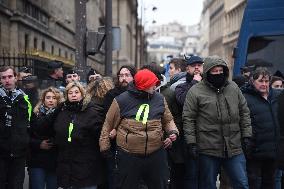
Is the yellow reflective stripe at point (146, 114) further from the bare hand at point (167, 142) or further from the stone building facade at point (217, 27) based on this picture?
the stone building facade at point (217, 27)

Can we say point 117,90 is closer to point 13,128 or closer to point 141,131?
point 141,131

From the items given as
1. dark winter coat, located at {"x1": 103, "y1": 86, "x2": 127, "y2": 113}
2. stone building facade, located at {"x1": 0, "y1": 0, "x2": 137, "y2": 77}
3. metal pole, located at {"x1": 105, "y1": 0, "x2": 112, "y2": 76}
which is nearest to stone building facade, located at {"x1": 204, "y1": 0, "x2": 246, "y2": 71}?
stone building facade, located at {"x1": 0, "y1": 0, "x2": 137, "y2": 77}

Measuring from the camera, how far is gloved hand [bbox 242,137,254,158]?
6820mm

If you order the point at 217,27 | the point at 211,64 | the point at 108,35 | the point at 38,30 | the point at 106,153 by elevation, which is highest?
the point at 217,27

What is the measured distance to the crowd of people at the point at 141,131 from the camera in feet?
21.0

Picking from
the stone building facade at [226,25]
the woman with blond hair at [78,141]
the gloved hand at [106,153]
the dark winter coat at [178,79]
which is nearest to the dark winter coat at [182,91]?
the dark winter coat at [178,79]

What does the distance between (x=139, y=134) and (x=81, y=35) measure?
426cm

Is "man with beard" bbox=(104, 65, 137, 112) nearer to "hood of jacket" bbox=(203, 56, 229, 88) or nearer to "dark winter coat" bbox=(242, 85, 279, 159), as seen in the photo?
"hood of jacket" bbox=(203, 56, 229, 88)

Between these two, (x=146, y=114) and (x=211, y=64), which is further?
(x=211, y=64)

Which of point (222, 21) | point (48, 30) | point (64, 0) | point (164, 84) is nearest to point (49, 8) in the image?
point (48, 30)

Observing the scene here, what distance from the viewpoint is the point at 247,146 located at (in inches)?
273

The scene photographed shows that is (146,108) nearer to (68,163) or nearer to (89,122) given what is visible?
(89,122)

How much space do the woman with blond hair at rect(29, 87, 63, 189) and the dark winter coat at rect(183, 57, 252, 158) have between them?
5.58ft

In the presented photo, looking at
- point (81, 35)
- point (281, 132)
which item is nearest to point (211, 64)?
point (281, 132)
